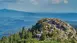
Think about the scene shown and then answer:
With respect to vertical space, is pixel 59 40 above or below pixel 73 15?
below

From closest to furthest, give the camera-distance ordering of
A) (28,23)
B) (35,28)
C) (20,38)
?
(20,38), (35,28), (28,23)

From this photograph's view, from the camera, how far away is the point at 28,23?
9.38 meters

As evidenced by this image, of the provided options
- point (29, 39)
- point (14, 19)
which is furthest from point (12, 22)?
point (29, 39)

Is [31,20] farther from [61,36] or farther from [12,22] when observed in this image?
[61,36]

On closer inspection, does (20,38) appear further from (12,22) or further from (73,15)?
(73,15)

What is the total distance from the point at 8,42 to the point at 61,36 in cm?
195

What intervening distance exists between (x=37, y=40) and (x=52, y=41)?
0.49 metres

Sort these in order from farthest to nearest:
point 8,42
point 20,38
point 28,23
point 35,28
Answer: point 28,23, point 35,28, point 20,38, point 8,42

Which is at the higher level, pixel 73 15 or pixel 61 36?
pixel 73 15

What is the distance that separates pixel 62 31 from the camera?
332 inches

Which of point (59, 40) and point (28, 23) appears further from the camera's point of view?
point (28, 23)

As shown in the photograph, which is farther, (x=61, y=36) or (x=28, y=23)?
(x=28, y=23)

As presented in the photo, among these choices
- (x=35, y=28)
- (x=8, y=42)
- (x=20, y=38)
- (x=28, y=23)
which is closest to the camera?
(x=8, y=42)

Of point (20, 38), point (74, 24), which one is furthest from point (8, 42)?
point (74, 24)
